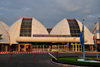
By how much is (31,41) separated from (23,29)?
591cm

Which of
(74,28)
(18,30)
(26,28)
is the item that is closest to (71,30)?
(74,28)

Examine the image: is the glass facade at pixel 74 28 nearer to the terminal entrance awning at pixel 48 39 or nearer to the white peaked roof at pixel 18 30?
the terminal entrance awning at pixel 48 39

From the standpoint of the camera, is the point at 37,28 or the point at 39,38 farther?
the point at 37,28

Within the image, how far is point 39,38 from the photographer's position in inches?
1853

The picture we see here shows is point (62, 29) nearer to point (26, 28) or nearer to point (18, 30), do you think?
point (26, 28)

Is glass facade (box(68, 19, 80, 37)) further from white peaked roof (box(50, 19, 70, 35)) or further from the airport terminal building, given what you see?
white peaked roof (box(50, 19, 70, 35))

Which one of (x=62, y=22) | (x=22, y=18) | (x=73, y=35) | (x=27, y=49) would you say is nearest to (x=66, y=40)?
(x=73, y=35)

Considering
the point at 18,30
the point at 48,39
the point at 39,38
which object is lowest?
the point at 48,39

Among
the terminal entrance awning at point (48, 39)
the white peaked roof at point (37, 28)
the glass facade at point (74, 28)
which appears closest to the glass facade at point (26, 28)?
the white peaked roof at point (37, 28)

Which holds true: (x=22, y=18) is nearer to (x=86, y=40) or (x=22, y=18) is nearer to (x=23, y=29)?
(x=23, y=29)

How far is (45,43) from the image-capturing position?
49.6 m

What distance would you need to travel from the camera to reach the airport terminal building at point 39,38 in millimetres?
47188

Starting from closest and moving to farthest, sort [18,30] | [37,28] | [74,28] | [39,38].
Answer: [39,38] → [18,30] → [37,28] → [74,28]

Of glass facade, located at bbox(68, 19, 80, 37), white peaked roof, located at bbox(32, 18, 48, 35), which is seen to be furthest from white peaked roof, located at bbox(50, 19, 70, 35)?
white peaked roof, located at bbox(32, 18, 48, 35)
